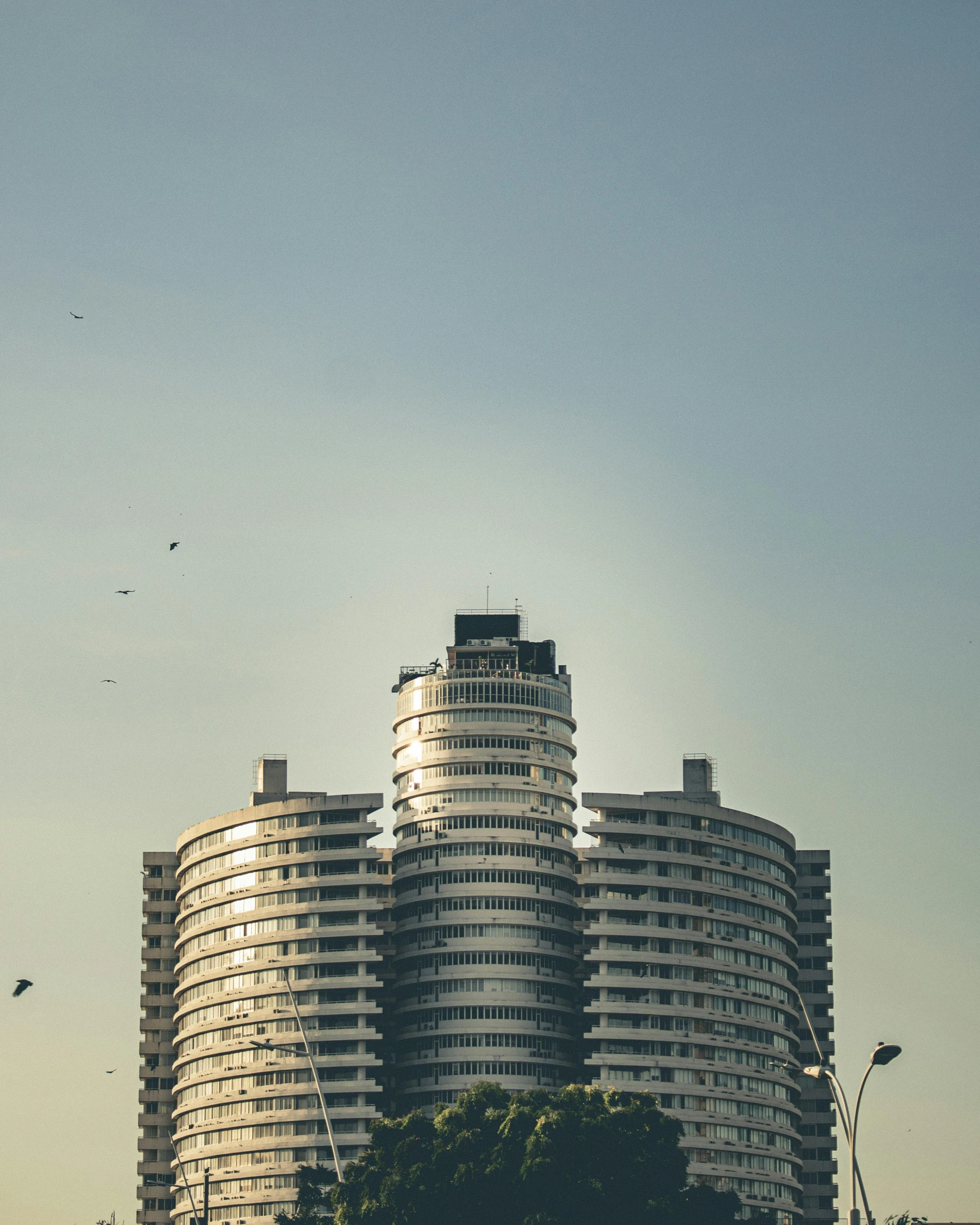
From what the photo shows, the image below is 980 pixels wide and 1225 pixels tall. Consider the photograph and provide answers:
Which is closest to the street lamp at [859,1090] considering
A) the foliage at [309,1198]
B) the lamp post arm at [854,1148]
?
the lamp post arm at [854,1148]

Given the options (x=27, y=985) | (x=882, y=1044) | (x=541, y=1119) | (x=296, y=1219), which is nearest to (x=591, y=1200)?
(x=541, y=1119)

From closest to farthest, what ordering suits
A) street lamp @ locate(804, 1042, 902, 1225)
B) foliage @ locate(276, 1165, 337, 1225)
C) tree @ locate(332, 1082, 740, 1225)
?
street lamp @ locate(804, 1042, 902, 1225)
tree @ locate(332, 1082, 740, 1225)
foliage @ locate(276, 1165, 337, 1225)

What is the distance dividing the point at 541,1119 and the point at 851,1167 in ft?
187

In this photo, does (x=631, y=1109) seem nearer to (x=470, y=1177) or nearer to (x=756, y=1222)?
(x=470, y=1177)

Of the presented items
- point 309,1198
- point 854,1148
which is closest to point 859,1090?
point 854,1148

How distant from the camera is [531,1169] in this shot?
512ft

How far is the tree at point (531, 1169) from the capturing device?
15700cm

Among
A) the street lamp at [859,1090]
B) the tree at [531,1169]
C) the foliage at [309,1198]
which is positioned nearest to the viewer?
the street lamp at [859,1090]

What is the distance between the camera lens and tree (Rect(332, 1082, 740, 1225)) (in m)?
157

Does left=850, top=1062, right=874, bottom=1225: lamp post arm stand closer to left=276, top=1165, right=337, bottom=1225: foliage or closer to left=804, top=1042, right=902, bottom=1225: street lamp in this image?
left=804, top=1042, right=902, bottom=1225: street lamp

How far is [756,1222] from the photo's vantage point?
653ft

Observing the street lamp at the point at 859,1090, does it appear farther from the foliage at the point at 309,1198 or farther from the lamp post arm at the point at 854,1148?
the foliage at the point at 309,1198

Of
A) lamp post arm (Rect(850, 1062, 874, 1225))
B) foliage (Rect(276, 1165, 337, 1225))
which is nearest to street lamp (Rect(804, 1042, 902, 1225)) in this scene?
lamp post arm (Rect(850, 1062, 874, 1225))

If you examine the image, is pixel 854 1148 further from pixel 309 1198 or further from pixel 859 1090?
pixel 309 1198
